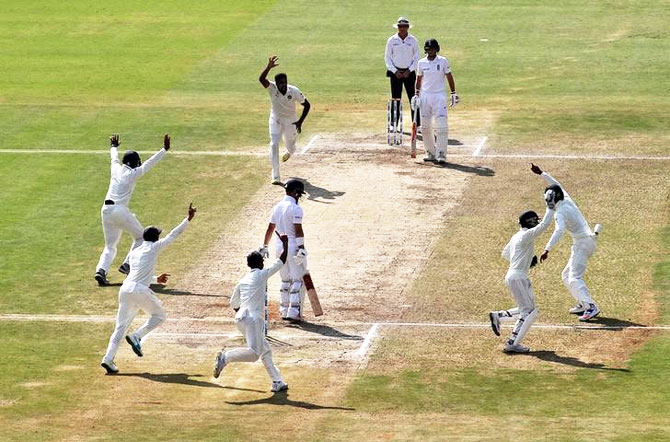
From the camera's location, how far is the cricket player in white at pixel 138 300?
21.3 metres

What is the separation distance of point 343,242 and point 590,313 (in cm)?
574

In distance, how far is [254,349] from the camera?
20.2 m

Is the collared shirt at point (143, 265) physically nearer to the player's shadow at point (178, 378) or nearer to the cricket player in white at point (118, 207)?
the player's shadow at point (178, 378)

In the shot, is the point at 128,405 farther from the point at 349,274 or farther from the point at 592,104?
the point at 592,104

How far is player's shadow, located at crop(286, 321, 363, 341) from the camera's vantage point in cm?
2286

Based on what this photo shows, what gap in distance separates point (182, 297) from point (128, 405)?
494cm

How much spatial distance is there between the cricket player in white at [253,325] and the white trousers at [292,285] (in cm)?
269

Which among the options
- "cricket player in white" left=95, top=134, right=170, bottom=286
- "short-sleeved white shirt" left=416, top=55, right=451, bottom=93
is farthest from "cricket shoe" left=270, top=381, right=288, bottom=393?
"short-sleeved white shirt" left=416, top=55, right=451, bottom=93

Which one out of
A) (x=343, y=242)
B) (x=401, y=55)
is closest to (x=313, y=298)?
(x=343, y=242)

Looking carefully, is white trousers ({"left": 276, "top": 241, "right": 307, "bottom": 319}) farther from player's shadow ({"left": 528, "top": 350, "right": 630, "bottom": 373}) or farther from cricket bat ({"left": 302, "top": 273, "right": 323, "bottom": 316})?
player's shadow ({"left": 528, "top": 350, "right": 630, "bottom": 373})

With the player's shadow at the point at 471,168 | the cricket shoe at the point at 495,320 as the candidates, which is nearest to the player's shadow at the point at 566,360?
the cricket shoe at the point at 495,320

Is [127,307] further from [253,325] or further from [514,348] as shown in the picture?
Result: [514,348]

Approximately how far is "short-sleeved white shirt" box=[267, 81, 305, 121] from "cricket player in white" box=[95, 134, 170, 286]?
5542mm

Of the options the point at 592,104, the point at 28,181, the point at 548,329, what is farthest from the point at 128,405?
the point at 592,104
